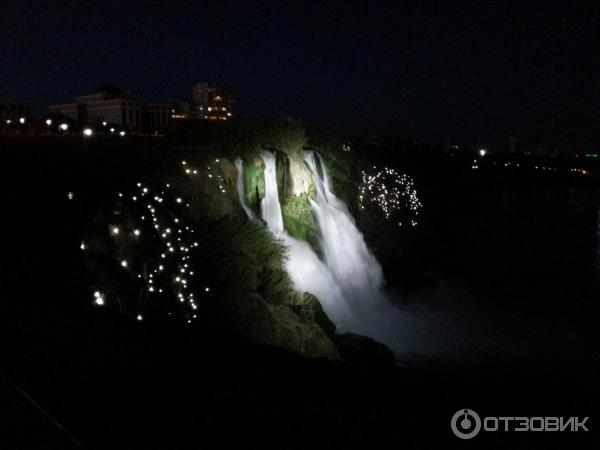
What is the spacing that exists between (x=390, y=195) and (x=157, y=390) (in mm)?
26121

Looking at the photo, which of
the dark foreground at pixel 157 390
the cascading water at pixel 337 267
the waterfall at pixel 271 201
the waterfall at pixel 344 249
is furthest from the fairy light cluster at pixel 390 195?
the dark foreground at pixel 157 390

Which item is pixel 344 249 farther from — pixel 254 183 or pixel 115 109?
pixel 115 109

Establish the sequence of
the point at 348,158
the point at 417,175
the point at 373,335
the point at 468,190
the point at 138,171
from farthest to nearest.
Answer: the point at 468,190 < the point at 417,175 < the point at 348,158 < the point at 373,335 < the point at 138,171

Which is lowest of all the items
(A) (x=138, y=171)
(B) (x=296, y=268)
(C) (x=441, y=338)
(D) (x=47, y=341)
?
(C) (x=441, y=338)

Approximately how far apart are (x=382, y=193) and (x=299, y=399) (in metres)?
23.9

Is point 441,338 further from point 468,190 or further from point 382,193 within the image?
point 468,190

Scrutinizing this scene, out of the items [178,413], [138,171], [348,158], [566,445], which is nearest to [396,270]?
[348,158]

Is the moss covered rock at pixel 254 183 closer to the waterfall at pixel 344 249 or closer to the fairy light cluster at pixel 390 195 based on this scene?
the waterfall at pixel 344 249

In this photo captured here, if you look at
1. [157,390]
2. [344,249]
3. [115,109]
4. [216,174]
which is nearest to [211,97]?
[115,109]

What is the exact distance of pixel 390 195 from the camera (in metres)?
30.3

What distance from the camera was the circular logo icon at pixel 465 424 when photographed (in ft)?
17.5

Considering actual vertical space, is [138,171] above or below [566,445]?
above

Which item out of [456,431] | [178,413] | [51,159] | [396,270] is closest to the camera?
[178,413]

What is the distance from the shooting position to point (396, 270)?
75.3ft
